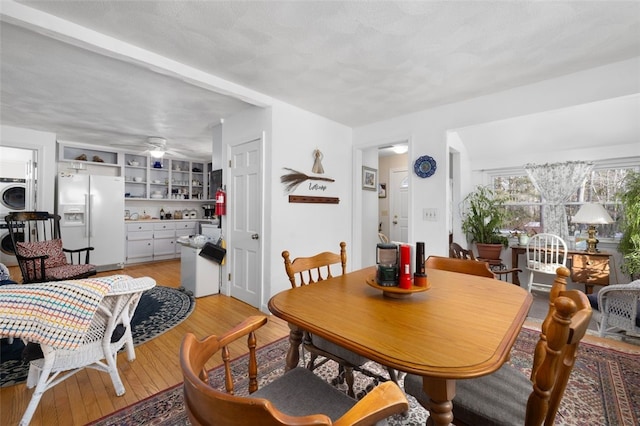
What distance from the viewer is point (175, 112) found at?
3570 millimetres

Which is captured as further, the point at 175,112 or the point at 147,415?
the point at 175,112

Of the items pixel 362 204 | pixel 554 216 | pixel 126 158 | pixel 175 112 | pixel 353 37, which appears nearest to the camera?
pixel 353 37

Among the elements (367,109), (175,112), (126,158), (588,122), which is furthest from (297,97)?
(126,158)

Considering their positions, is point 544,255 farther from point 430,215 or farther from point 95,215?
point 95,215

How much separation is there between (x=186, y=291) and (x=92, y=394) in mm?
2054

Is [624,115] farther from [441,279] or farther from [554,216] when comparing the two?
[441,279]

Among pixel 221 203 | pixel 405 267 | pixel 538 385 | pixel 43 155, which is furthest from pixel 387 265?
pixel 43 155

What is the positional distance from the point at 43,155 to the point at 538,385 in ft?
21.2

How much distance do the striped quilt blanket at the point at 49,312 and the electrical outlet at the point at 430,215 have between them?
3.06 m

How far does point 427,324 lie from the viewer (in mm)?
1076

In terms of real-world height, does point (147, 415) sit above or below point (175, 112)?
below

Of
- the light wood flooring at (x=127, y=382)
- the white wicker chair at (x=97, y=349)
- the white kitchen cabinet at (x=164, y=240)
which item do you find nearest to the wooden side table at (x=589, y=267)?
the light wood flooring at (x=127, y=382)

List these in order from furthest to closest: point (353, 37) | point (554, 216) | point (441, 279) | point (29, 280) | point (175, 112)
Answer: point (554, 216)
point (175, 112)
point (29, 280)
point (353, 37)
point (441, 279)

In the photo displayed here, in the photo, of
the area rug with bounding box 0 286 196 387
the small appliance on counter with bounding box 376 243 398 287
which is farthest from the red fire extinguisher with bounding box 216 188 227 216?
the small appliance on counter with bounding box 376 243 398 287
